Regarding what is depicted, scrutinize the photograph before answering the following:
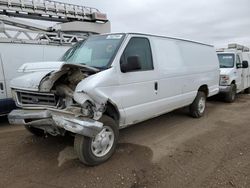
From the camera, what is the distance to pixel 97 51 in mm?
4359

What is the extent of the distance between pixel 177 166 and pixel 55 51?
208 inches

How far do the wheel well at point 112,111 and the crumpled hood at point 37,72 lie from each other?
0.65 m

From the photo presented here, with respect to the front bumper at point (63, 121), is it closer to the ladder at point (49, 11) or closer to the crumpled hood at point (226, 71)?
the crumpled hood at point (226, 71)

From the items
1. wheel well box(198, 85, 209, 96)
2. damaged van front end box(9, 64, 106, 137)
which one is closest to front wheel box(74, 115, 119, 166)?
damaged van front end box(9, 64, 106, 137)

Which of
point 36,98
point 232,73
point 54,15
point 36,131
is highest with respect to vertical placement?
point 54,15

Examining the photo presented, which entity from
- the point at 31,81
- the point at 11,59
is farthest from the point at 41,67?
the point at 11,59

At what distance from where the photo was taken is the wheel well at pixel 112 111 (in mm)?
3922

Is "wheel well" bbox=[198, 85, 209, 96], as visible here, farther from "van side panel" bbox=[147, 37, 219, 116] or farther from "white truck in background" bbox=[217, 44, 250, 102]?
"white truck in background" bbox=[217, 44, 250, 102]

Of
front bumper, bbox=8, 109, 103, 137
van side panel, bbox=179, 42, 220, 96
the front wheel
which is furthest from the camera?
van side panel, bbox=179, 42, 220, 96

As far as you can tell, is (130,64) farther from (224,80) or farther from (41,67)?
(224,80)

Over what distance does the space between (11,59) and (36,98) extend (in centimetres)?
299

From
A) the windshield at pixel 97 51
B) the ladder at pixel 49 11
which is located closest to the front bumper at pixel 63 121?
the windshield at pixel 97 51

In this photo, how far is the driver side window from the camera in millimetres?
4270

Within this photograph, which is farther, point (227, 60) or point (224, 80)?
point (227, 60)
